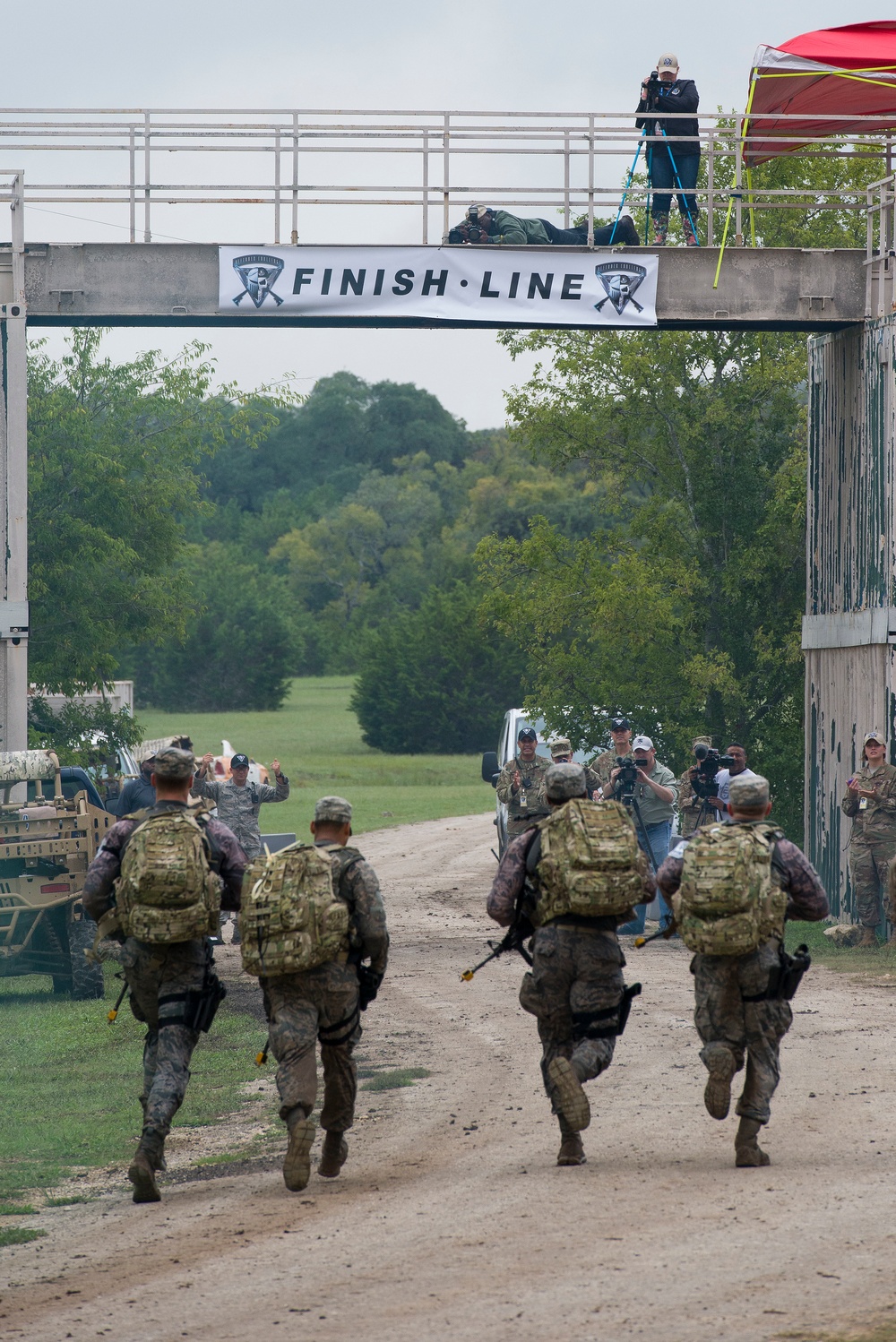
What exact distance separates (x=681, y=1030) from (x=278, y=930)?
4.61 meters

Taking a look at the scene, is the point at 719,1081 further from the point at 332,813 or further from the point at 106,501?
the point at 106,501

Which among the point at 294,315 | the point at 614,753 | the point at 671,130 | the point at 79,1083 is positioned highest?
the point at 671,130

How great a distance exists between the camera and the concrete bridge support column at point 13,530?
15344mm

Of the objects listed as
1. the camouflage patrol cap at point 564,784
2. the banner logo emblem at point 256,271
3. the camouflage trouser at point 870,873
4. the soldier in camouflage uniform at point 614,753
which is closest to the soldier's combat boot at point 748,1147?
the camouflage patrol cap at point 564,784

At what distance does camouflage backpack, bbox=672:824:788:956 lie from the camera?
24.3ft

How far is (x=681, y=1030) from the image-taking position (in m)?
11.1

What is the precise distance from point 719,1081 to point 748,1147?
0.98ft

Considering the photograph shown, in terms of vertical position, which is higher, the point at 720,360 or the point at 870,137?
the point at 870,137

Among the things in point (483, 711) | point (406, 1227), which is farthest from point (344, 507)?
point (406, 1227)

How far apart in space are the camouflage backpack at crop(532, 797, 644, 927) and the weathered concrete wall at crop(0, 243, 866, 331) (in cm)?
931

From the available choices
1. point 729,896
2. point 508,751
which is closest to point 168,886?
point 729,896

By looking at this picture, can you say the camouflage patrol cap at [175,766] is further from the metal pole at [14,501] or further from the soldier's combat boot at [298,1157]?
the metal pole at [14,501]

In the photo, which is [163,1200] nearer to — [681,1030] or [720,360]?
[681,1030]

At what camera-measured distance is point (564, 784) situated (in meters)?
7.98
